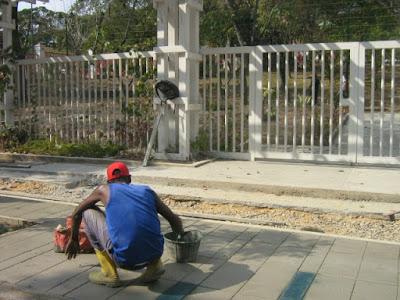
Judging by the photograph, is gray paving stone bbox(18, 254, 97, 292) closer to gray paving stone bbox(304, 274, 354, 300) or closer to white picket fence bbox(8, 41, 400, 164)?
gray paving stone bbox(304, 274, 354, 300)

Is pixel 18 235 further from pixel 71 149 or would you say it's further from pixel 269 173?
pixel 71 149

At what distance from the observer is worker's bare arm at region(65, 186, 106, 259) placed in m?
4.51

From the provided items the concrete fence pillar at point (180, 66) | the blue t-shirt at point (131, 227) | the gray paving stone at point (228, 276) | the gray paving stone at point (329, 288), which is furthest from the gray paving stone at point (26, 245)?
the concrete fence pillar at point (180, 66)

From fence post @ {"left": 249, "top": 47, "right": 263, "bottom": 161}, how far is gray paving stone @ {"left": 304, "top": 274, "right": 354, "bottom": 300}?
5.23 meters

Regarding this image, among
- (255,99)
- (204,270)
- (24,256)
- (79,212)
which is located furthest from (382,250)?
(255,99)

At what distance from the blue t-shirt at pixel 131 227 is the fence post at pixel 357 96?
18.4 ft

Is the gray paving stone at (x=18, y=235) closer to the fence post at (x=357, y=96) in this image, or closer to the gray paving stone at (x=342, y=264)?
the gray paving stone at (x=342, y=264)

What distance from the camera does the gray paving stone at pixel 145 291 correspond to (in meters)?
4.25

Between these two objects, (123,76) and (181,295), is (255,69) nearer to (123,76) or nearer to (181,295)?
(123,76)

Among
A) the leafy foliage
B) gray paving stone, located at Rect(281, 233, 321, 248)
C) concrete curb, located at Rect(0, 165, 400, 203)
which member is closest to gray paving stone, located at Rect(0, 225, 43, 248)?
concrete curb, located at Rect(0, 165, 400, 203)

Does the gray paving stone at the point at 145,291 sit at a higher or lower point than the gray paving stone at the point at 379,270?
lower

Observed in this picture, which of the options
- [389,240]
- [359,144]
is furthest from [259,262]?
[359,144]

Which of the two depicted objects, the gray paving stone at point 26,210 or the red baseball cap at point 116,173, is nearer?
the red baseball cap at point 116,173

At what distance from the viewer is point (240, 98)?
9.95 meters
